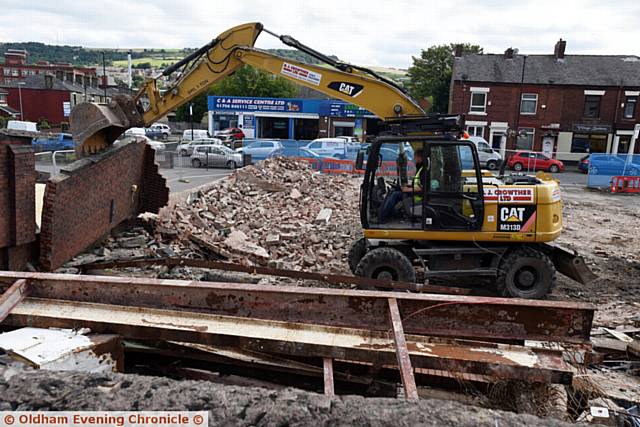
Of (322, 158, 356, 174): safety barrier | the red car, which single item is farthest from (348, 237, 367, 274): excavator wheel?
the red car

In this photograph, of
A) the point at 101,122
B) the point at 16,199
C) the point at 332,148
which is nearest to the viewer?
the point at 16,199

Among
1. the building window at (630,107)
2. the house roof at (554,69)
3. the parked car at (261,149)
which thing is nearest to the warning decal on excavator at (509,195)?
the parked car at (261,149)

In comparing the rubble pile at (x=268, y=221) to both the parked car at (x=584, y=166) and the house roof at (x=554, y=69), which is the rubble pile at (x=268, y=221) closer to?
the parked car at (x=584, y=166)

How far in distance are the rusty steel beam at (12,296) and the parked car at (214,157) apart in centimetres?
2325

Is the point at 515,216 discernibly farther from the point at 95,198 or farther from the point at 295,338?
the point at 95,198

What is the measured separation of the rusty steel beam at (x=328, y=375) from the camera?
3213 mm

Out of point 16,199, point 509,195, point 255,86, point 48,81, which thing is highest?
point 255,86

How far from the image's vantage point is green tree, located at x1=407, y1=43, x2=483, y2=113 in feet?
167

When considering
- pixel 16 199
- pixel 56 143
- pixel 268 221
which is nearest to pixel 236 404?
pixel 16 199

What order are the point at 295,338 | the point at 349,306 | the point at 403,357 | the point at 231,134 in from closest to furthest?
the point at 403,357 < the point at 295,338 < the point at 349,306 < the point at 231,134

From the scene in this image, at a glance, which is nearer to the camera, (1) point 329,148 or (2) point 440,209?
(2) point 440,209

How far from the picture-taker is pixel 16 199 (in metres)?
7.07

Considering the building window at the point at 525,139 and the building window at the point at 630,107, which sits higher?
the building window at the point at 630,107

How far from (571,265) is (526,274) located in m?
0.79
